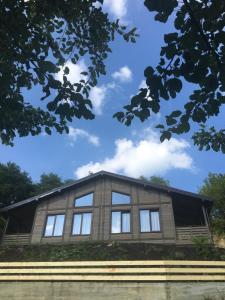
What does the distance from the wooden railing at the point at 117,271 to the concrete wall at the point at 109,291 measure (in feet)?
0.79

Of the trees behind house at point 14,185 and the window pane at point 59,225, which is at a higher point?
the trees behind house at point 14,185

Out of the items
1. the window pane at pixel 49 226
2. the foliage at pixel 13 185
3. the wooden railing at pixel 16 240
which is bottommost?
the wooden railing at pixel 16 240

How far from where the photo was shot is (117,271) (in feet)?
48.1

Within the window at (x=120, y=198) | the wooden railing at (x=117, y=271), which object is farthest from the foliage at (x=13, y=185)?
the wooden railing at (x=117, y=271)

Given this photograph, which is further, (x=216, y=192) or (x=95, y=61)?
(x=216, y=192)

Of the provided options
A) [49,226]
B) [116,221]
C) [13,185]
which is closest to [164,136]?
[116,221]

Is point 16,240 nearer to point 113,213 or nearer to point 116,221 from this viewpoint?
point 113,213

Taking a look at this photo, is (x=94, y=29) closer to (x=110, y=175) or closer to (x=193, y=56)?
(x=193, y=56)

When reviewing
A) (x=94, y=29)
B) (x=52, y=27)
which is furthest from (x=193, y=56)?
(x=52, y=27)

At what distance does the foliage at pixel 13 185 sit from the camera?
36.0m

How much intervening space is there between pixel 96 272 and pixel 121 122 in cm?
1197

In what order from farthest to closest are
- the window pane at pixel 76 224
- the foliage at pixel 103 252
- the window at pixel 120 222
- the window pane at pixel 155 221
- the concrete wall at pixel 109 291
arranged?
1. the window pane at pixel 76 224
2. the window at pixel 120 222
3. the window pane at pixel 155 221
4. the foliage at pixel 103 252
5. the concrete wall at pixel 109 291

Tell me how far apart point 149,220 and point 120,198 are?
2822 millimetres

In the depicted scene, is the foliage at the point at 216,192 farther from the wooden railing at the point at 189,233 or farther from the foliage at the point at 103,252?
the foliage at the point at 103,252
